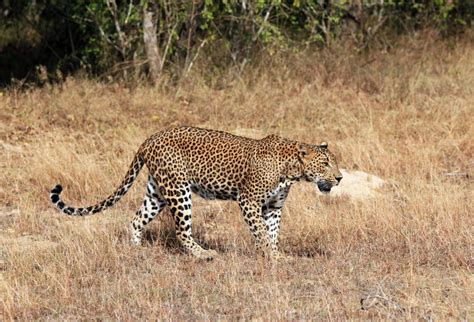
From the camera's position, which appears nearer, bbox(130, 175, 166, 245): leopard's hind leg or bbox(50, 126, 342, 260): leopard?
bbox(50, 126, 342, 260): leopard

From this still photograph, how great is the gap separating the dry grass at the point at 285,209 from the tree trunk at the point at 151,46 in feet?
1.89

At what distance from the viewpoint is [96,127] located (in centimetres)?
1342

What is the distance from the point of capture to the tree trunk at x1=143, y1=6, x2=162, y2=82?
15.2 metres

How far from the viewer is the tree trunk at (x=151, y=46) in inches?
598

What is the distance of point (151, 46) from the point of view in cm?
1538

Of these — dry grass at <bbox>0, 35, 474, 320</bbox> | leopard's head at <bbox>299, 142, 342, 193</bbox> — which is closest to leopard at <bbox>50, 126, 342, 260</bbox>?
leopard's head at <bbox>299, 142, 342, 193</bbox>

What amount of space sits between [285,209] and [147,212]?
5.61 ft

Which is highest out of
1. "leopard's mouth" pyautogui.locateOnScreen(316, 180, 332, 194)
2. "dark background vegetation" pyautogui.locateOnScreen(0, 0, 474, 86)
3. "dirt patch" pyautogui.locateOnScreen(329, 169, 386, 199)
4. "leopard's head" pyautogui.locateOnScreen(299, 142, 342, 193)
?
"leopard's head" pyautogui.locateOnScreen(299, 142, 342, 193)

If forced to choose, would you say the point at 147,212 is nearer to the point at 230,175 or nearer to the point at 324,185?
the point at 230,175

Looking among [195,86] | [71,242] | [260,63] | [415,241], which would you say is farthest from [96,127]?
[415,241]

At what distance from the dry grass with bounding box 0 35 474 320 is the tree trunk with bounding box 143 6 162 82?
58 centimetres

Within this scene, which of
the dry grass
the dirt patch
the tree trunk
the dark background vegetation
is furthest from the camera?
the dark background vegetation

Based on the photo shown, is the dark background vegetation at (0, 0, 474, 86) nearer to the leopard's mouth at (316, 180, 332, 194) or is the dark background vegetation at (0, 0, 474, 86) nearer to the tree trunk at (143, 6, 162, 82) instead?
the tree trunk at (143, 6, 162, 82)

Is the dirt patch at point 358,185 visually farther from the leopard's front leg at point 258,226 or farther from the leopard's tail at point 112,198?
the leopard's tail at point 112,198
